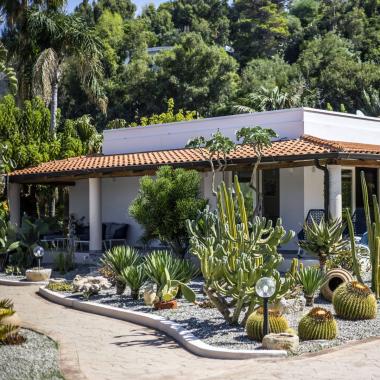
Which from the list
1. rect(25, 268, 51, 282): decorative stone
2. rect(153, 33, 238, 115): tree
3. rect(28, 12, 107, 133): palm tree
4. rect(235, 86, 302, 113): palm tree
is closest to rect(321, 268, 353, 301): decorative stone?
rect(25, 268, 51, 282): decorative stone

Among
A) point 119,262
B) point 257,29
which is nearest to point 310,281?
point 119,262

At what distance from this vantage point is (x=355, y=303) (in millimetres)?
10719

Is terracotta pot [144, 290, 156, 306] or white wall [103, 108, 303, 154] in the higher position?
white wall [103, 108, 303, 154]

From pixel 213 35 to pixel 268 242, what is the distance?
196 ft

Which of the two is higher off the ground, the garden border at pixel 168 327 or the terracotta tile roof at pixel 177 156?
the terracotta tile roof at pixel 177 156

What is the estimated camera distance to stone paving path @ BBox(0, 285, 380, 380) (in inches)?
303

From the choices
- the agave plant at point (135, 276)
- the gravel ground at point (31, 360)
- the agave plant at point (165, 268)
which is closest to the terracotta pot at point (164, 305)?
the agave plant at point (165, 268)

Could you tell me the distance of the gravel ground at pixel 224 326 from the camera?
30.0 ft

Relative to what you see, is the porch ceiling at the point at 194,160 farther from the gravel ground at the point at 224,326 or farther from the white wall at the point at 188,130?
the gravel ground at the point at 224,326

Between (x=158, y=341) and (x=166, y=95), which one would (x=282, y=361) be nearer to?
(x=158, y=341)

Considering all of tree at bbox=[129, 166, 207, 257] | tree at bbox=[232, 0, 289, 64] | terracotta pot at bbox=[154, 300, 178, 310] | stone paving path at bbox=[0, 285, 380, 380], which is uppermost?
tree at bbox=[232, 0, 289, 64]

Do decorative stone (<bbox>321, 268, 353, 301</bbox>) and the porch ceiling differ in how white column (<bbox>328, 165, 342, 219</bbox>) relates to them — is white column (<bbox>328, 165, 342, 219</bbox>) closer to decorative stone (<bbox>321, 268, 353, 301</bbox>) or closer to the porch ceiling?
the porch ceiling

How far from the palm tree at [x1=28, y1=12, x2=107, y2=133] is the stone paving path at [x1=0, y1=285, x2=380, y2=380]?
15.7m

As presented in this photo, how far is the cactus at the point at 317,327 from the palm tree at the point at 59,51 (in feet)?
58.3
